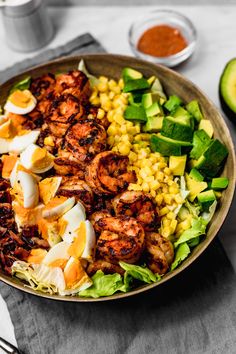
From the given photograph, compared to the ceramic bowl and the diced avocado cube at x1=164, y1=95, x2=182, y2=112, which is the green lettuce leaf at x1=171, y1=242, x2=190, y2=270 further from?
the diced avocado cube at x1=164, y1=95, x2=182, y2=112

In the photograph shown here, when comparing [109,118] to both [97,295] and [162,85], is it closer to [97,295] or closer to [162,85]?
[162,85]

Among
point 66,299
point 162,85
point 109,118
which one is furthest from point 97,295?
point 162,85

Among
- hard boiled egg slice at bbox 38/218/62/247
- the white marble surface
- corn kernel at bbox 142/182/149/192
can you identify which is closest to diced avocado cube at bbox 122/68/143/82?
the white marble surface

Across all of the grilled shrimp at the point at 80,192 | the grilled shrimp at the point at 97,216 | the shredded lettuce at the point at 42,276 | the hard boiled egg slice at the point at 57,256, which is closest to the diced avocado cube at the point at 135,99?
the grilled shrimp at the point at 80,192

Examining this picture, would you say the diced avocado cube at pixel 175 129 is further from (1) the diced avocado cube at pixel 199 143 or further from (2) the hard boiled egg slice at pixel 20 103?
(2) the hard boiled egg slice at pixel 20 103

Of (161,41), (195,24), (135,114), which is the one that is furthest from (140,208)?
(195,24)

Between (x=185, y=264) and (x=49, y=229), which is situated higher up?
(x=49, y=229)
